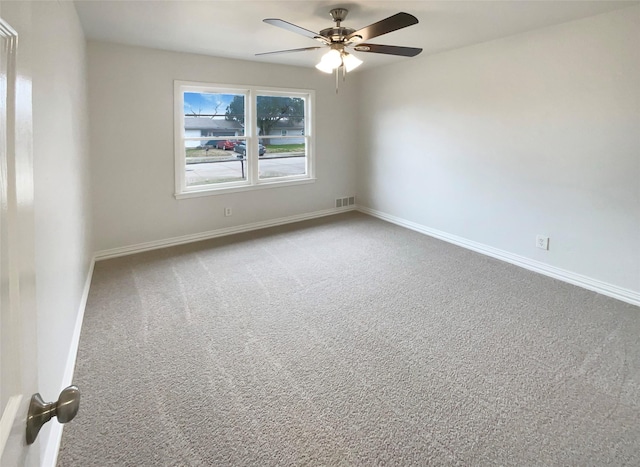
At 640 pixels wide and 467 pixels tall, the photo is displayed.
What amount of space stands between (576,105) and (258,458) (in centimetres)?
378

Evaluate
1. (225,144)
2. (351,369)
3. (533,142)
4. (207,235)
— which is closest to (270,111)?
(225,144)

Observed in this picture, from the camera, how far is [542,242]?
12.9 feet

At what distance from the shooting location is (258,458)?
5.70ft

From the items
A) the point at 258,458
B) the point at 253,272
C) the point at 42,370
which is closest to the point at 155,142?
the point at 253,272

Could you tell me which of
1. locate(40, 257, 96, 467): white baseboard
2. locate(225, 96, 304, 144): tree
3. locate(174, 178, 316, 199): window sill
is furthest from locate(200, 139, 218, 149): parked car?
locate(40, 257, 96, 467): white baseboard

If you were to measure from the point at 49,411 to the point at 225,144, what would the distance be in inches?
187

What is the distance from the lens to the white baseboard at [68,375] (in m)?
1.62

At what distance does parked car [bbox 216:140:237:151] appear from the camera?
509 cm

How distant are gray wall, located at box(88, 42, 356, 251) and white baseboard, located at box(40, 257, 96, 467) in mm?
A: 967

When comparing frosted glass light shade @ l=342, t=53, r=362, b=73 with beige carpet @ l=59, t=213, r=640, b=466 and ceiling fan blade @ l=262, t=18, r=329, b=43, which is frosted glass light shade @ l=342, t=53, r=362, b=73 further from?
beige carpet @ l=59, t=213, r=640, b=466

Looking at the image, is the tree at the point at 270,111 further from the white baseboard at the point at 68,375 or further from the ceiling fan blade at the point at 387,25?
the white baseboard at the point at 68,375

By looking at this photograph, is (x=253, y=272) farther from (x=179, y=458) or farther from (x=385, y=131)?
(x=385, y=131)

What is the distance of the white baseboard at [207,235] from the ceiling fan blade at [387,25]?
10.1ft

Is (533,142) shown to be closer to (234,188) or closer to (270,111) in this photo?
(270,111)
